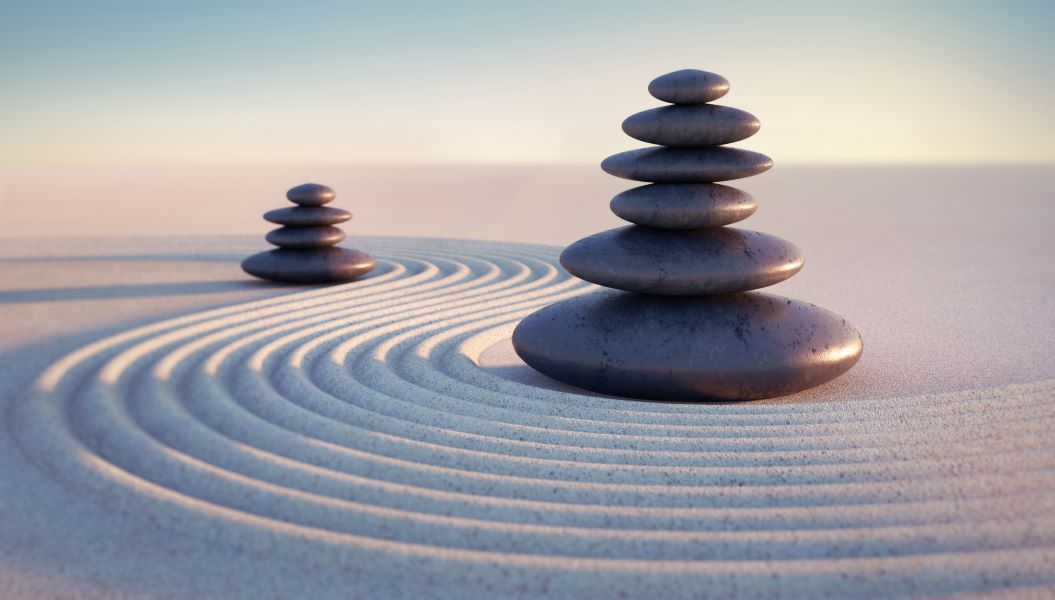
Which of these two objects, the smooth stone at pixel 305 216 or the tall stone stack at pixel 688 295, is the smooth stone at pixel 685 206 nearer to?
the tall stone stack at pixel 688 295

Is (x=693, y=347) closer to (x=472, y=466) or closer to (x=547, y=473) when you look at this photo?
(x=547, y=473)

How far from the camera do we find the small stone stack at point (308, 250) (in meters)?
12.1

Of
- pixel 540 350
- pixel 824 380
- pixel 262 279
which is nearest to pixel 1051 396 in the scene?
pixel 824 380

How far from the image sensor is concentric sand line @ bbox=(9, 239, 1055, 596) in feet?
13.0

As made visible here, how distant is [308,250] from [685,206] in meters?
6.98

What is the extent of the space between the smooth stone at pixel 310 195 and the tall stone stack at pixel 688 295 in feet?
19.6

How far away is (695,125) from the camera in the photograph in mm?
7012

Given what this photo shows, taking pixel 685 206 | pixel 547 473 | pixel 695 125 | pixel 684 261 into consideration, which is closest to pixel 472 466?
pixel 547 473

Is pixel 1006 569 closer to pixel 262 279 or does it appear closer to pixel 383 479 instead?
pixel 383 479

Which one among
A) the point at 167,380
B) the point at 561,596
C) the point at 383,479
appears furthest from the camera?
the point at 167,380

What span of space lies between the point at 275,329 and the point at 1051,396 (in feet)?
22.5

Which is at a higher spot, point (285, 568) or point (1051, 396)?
point (1051, 396)

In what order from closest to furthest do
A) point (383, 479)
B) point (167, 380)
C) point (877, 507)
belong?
point (877, 507), point (383, 479), point (167, 380)

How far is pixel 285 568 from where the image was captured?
4039mm
